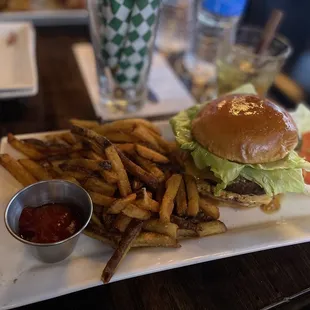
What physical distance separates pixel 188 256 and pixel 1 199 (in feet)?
2.71

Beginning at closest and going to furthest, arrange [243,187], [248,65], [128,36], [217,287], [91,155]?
[217,287], [91,155], [243,187], [128,36], [248,65]

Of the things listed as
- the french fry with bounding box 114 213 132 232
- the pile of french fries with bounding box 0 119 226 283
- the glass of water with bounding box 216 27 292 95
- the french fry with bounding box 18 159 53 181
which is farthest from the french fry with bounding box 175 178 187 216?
the glass of water with bounding box 216 27 292 95

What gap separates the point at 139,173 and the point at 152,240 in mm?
288

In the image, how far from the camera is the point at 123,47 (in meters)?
2.15

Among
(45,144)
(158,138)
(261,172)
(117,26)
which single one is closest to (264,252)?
(261,172)

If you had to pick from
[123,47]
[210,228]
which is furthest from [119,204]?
[123,47]

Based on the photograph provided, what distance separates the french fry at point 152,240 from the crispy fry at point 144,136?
1.52 ft

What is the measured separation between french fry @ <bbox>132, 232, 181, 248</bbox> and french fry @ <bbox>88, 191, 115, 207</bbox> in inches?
6.9

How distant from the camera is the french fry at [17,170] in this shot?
65.1 inches

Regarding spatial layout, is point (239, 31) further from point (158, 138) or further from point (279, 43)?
point (158, 138)

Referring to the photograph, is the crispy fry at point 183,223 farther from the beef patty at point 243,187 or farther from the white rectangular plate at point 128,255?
the beef patty at point 243,187

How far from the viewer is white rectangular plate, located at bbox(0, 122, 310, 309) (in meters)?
1.34

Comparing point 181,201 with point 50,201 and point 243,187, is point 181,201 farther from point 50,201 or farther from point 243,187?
point 50,201

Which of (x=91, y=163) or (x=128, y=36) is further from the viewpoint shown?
(x=128, y=36)
